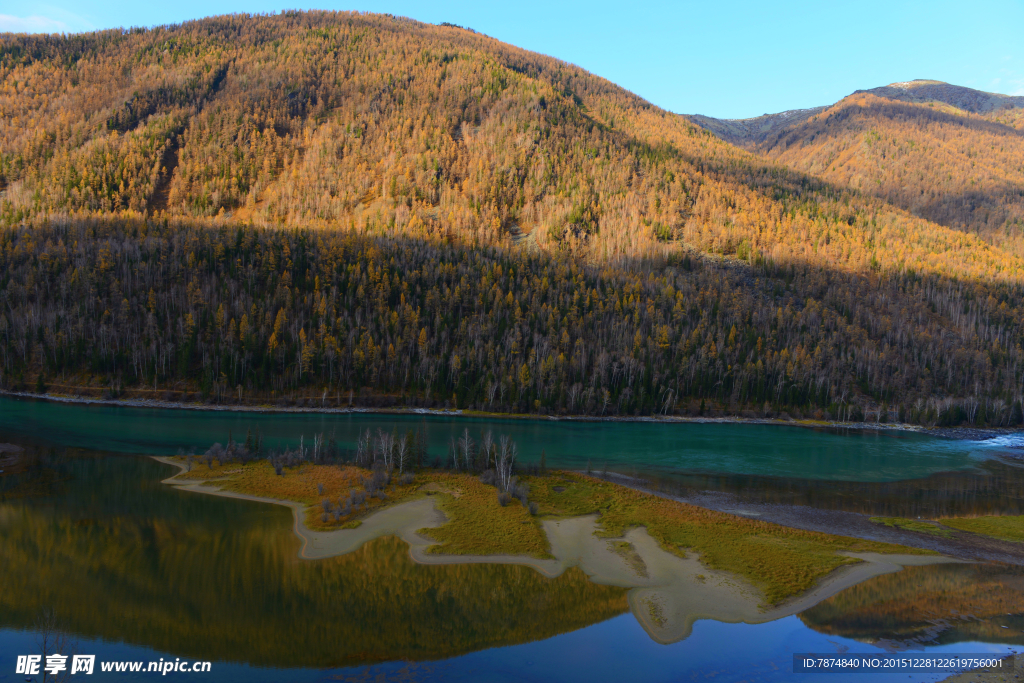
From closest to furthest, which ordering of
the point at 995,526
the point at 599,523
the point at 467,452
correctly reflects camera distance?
the point at 599,523, the point at 995,526, the point at 467,452

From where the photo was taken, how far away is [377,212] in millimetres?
176625

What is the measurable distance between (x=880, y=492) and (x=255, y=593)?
52119 millimetres

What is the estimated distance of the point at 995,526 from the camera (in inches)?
1495

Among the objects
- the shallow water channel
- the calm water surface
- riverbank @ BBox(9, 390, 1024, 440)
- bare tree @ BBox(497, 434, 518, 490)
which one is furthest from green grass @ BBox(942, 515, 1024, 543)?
riverbank @ BBox(9, 390, 1024, 440)

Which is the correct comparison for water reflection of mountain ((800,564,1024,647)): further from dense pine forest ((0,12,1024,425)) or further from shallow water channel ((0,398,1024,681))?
dense pine forest ((0,12,1024,425))

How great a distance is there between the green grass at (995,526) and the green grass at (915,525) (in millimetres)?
1789

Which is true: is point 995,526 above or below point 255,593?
above

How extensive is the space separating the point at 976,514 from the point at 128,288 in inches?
5379

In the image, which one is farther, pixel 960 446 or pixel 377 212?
pixel 377 212

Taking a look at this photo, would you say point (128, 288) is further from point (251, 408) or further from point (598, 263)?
point (598, 263)

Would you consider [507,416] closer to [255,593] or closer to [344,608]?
[255,593]

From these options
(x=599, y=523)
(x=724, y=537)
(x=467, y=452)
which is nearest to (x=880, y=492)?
(x=724, y=537)

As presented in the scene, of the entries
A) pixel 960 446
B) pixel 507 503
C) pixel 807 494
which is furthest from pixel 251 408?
pixel 960 446

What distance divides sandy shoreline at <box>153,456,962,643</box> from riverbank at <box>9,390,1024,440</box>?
58240 mm
